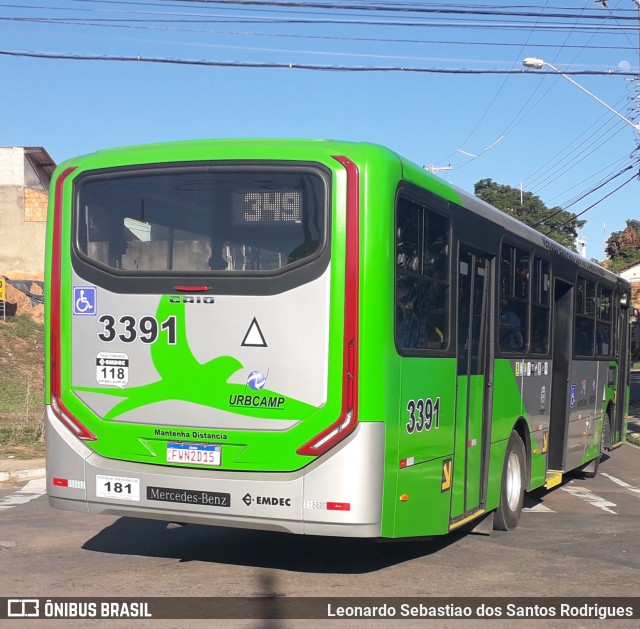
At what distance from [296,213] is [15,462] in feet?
30.7

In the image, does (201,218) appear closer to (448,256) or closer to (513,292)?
(448,256)

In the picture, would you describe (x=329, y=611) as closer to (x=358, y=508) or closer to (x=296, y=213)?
(x=358, y=508)

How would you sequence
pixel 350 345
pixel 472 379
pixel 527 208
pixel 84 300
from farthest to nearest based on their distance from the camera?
pixel 527 208 → pixel 472 379 → pixel 84 300 → pixel 350 345

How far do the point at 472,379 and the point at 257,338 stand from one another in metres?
2.61

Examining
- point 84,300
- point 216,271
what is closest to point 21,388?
point 84,300

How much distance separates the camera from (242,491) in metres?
6.88

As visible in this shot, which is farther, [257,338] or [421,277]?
[421,277]

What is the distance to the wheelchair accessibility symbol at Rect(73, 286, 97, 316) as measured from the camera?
7.44m

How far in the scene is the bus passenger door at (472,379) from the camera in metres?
8.33

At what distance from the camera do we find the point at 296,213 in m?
6.91

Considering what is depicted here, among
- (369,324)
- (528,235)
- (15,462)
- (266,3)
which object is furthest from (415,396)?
(266,3)

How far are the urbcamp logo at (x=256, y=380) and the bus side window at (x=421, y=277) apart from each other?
40.7 inches

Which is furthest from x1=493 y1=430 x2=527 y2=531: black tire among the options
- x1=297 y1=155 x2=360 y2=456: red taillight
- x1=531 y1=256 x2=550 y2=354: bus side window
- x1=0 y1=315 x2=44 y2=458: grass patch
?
x1=0 y1=315 x2=44 y2=458: grass patch

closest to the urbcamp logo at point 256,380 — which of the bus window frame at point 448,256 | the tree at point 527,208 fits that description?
the bus window frame at point 448,256
